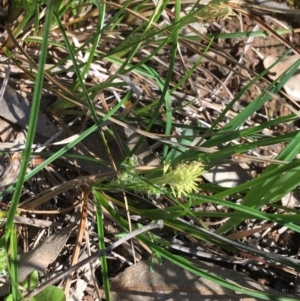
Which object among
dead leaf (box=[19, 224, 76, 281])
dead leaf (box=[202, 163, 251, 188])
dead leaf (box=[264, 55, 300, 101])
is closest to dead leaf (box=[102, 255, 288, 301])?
dead leaf (box=[19, 224, 76, 281])

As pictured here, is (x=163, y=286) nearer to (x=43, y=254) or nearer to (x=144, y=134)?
(x=43, y=254)

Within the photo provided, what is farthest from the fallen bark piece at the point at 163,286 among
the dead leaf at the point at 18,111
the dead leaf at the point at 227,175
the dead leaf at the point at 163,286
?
the dead leaf at the point at 18,111

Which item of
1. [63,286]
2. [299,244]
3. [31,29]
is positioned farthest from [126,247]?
[31,29]

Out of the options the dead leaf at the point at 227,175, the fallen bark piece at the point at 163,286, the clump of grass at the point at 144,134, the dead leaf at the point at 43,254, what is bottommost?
the fallen bark piece at the point at 163,286

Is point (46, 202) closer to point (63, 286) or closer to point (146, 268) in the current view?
point (63, 286)

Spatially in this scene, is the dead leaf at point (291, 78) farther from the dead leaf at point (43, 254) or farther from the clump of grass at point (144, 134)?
the dead leaf at point (43, 254)

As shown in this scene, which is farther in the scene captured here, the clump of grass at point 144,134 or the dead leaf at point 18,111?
the dead leaf at point 18,111

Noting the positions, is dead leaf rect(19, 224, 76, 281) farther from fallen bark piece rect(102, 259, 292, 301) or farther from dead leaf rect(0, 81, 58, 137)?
dead leaf rect(0, 81, 58, 137)

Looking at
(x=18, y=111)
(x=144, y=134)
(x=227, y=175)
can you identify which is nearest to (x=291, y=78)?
(x=227, y=175)
